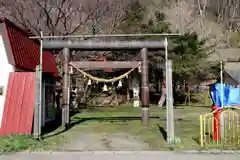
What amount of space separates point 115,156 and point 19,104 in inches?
195

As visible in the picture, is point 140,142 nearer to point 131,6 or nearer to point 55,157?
point 55,157

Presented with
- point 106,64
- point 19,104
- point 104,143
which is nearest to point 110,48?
point 106,64

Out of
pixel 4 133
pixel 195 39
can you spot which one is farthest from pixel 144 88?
pixel 195 39

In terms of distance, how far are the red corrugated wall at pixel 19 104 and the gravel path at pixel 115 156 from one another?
2.76m

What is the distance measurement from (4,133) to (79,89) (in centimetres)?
1855

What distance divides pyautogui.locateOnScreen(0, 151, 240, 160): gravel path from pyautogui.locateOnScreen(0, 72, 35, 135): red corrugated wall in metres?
2.76

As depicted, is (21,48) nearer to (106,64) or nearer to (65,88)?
(65,88)

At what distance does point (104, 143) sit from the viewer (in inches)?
422

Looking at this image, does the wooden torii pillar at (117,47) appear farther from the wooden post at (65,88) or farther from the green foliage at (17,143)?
the green foliage at (17,143)

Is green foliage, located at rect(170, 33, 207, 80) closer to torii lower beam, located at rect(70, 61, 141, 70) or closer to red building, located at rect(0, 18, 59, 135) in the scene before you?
torii lower beam, located at rect(70, 61, 141, 70)

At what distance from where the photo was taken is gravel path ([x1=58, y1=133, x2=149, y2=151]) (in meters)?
9.77

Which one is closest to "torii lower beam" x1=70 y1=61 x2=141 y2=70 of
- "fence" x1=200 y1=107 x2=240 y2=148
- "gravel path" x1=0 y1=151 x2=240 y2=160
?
"fence" x1=200 y1=107 x2=240 y2=148

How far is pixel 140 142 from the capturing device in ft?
35.7

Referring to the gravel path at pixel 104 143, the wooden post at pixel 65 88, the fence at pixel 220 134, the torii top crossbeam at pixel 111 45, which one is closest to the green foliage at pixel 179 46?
the torii top crossbeam at pixel 111 45
